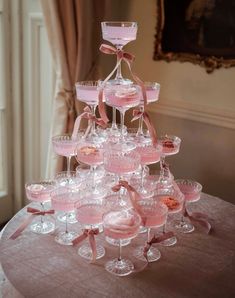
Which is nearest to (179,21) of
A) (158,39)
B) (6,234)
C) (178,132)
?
(158,39)

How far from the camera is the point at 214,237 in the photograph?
1.63 meters

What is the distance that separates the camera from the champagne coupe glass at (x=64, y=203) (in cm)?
151

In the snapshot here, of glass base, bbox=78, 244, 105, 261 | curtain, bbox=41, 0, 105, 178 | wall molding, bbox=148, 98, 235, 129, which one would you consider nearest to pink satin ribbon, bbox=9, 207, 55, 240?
glass base, bbox=78, 244, 105, 261

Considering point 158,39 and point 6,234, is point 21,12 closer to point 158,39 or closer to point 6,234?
point 158,39

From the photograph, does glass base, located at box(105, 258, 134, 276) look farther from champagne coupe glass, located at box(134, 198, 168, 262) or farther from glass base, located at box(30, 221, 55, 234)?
glass base, located at box(30, 221, 55, 234)

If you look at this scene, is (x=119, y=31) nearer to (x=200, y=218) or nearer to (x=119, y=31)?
(x=119, y=31)

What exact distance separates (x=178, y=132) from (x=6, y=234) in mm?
1372

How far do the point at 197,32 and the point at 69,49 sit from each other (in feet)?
2.37

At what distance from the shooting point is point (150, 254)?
4.85 ft

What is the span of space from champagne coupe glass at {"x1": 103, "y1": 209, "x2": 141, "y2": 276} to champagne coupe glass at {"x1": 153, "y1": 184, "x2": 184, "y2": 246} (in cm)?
20

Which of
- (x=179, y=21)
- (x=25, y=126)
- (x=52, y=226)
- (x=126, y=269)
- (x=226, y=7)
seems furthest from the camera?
(x=25, y=126)

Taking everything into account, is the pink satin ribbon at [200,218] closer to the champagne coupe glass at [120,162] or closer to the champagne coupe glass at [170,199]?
the champagne coupe glass at [170,199]

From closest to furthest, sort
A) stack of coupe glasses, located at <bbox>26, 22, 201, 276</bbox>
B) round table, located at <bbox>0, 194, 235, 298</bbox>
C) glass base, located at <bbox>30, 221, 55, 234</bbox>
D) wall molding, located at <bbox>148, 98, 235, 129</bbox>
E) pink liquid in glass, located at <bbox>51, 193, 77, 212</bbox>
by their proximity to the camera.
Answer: round table, located at <bbox>0, 194, 235, 298</bbox> < stack of coupe glasses, located at <bbox>26, 22, 201, 276</bbox> < pink liquid in glass, located at <bbox>51, 193, 77, 212</bbox> < glass base, located at <bbox>30, 221, 55, 234</bbox> < wall molding, located at <bbox>148, 98, 235, 129</bbox>

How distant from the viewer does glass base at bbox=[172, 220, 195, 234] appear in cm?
166
